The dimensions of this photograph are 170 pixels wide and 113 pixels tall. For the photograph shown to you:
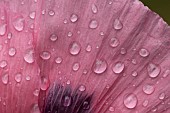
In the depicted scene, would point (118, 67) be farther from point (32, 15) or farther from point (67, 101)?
point (32, 15)

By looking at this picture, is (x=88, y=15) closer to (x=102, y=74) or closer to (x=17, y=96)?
(x=102, y=74)

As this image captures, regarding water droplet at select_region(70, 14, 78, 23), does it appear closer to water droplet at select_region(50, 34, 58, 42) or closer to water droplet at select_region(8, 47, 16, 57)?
water droplet at select_region(50, 34, 58, 42)

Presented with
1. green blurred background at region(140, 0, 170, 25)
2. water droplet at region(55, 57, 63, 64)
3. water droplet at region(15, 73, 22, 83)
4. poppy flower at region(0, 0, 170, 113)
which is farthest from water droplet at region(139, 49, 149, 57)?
green blurred background at region(140, 0, 170, 25)

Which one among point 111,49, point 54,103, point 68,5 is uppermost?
point 68,5

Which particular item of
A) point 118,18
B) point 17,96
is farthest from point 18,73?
point 118,18

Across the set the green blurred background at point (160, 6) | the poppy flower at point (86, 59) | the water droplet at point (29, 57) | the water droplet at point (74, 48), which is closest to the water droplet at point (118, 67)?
the poppy flower at point (86, 59)

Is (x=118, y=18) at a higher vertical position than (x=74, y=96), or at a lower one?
higher
